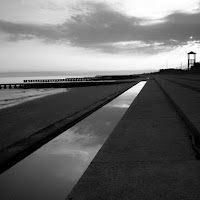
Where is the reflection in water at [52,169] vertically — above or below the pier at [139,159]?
below

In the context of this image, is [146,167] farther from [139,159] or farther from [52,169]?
[52,169]

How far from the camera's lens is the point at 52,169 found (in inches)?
163

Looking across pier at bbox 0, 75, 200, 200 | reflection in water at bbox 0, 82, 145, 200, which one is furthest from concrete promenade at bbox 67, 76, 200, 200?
reflection in water at bbox 0, 82, 145, 200

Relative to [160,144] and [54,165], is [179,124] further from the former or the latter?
[54,165]

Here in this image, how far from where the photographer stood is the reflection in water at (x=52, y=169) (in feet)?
10.8

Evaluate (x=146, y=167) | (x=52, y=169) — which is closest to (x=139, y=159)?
(x=146, y=167)

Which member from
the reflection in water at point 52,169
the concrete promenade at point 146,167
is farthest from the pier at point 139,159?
the reflection in water at point 52,169

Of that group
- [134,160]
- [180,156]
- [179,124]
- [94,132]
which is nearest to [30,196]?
[134,160]

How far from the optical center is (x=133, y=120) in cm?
707

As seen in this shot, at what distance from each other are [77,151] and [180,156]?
218cm

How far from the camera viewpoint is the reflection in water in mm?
3297

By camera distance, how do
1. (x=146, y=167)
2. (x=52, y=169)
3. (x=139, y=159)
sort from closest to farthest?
(x=146, y=167) → (x=139, y=159) → (x=52, y=169)

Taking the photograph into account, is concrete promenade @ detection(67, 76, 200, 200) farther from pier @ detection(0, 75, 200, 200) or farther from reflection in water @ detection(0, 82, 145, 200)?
reflection in water @ detection(0, 82, 145, 200)

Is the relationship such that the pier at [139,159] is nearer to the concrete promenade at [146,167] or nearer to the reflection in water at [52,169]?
the concrete promenade at [146,167]
